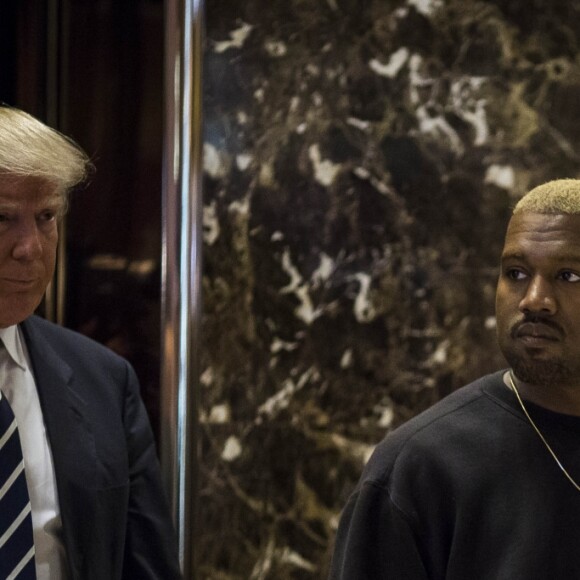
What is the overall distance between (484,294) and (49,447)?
45.3 inches

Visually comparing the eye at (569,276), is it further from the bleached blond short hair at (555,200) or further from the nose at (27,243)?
the nose at (27,243)

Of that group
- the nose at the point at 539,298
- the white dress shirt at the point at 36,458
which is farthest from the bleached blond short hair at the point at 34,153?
the nose at the point at 539,298

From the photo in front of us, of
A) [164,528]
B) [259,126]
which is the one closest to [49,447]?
[164,528]

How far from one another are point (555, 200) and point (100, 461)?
3.08 feet

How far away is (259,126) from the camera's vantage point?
259 cm

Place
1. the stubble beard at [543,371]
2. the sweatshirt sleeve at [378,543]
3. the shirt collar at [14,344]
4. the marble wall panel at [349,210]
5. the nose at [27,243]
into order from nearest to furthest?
A: the sweatshirt sleeve at [378,543] → the stubble beard at [543,371] → the nose at [27,243] → the shirt collar at [14,344] → the marble wall panel at [349,210]

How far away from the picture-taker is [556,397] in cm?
176

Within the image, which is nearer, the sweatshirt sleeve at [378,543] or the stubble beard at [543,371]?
the sweatshirt sleeve at [378,543]

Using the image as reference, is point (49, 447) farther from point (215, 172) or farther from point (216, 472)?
point (215, 172)

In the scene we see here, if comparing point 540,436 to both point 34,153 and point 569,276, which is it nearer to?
point 569,276

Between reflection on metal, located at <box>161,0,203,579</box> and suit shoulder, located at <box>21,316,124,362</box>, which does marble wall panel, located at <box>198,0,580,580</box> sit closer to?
reflection on metal, located at <box>161,0,203,579</box>

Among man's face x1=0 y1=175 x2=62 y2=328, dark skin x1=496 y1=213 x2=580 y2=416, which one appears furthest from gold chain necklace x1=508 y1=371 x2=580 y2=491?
man's face x1=0 y1=175 x2=62 y2=328

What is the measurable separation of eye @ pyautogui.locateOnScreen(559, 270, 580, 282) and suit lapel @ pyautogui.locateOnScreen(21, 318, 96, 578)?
0.90 metres

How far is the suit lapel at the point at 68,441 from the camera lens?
73.8 inches
